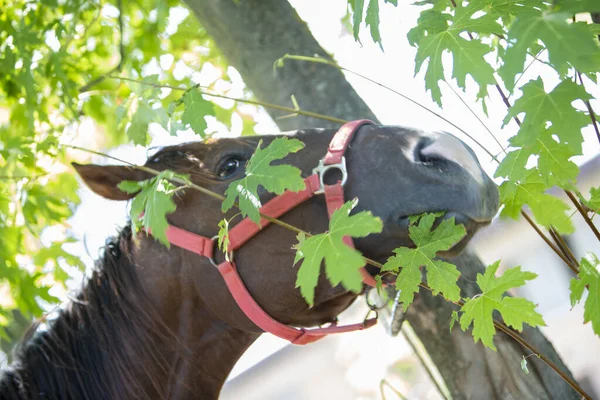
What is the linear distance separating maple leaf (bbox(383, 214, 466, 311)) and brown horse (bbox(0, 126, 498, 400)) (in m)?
0.29

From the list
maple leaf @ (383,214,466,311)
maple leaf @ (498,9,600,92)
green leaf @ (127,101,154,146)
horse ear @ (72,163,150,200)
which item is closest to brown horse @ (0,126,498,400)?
horse ear @ (72,163,150,200)

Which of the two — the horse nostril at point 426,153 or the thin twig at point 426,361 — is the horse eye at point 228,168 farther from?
the thin twig at point 426,361

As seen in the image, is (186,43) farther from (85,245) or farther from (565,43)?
(565,43)

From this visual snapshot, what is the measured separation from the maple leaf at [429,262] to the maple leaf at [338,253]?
388mm

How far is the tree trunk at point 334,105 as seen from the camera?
2.89 metres

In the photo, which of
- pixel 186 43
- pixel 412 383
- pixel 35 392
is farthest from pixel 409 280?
pixel 412 383

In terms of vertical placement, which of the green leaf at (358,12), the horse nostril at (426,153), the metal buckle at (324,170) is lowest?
the horse nostril at (426,153)

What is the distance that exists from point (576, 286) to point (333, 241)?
790 millimetres

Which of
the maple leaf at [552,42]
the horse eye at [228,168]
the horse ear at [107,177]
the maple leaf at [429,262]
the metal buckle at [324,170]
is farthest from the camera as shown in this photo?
the horse eye at [228,168]

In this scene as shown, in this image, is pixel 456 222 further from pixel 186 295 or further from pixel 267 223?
pixel 186 295

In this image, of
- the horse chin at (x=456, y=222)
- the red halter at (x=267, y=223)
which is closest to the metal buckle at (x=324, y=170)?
the red halter at (x=267, y=223)

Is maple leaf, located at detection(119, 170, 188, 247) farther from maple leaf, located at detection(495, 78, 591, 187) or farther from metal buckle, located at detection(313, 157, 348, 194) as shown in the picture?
maple leaf, located at detection(495, 78, 591, 187)

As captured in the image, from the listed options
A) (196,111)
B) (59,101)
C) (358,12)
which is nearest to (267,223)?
(196,111)

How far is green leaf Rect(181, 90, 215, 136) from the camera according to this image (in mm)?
2170
